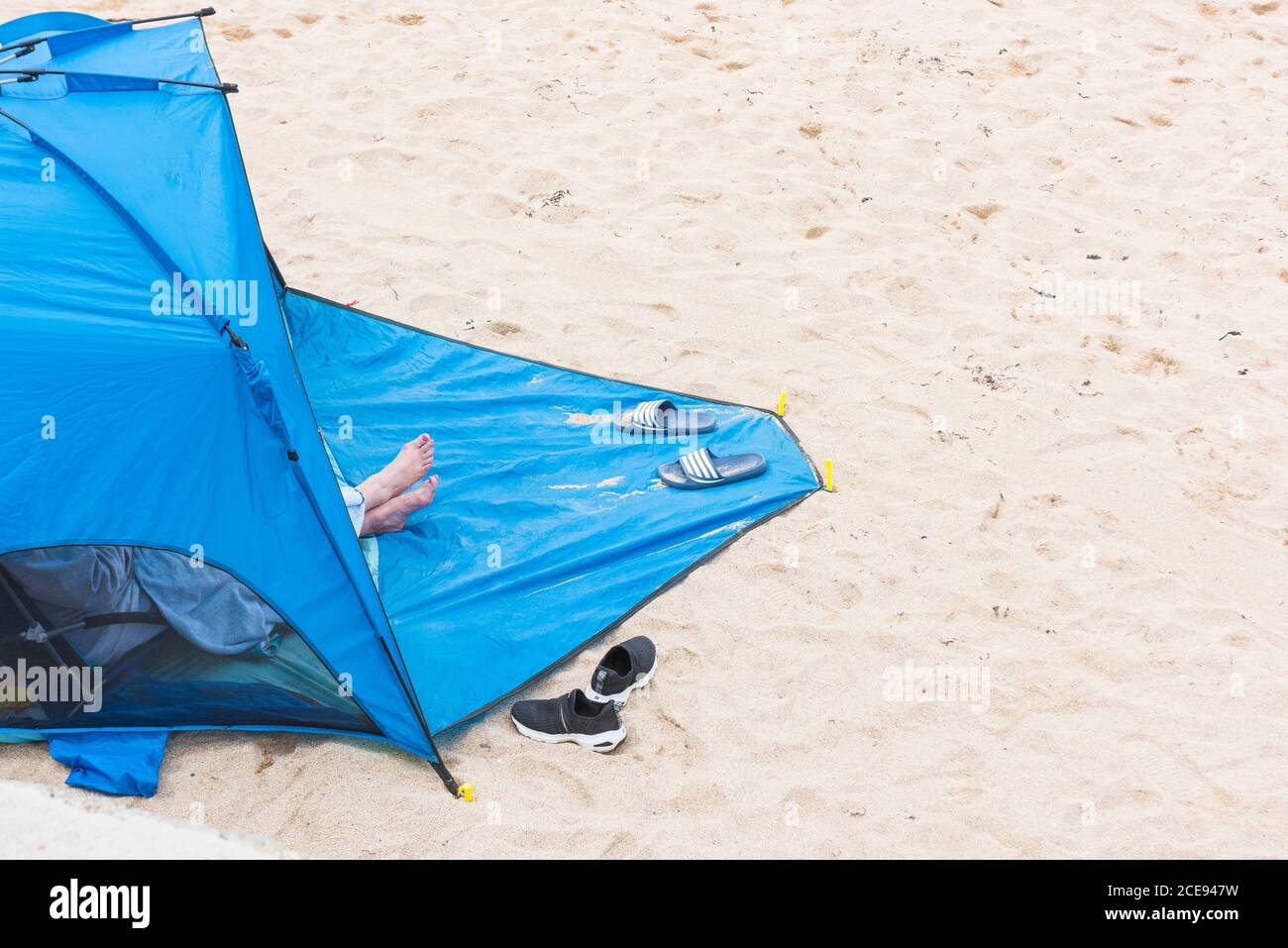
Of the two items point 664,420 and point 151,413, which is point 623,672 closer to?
point 664,420

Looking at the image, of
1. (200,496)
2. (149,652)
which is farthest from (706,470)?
(149,652)

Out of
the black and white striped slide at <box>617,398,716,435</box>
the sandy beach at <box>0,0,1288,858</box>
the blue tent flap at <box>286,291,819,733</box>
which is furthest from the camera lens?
the black and white striped slide at <box>617,398,716,435</box>

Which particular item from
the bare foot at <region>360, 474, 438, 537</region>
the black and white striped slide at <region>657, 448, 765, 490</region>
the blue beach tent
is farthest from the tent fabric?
the black and white striped slide at <region>657, 448, 765, 490</region>

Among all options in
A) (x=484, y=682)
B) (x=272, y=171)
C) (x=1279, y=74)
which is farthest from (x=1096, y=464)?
(x=272, y=171)

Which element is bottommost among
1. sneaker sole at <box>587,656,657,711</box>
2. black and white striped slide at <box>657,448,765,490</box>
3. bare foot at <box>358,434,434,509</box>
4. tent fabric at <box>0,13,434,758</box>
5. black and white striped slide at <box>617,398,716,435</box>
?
sneaker sole at <box>587,656,657,711</box>

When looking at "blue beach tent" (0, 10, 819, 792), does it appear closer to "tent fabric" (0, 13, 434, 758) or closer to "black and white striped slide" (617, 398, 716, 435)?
"tent fabric" (0, 13, 434, 758)

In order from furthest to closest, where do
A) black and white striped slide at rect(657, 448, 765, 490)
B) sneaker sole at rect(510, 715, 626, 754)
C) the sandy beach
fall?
black and white striped slide at rect(657, 448, 765, 490) → sneaker sole at rect(510, 715, 626, 754) → the sandy beach

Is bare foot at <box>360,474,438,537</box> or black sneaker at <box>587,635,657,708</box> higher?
bare foot at <box>360,474,438,537</box>

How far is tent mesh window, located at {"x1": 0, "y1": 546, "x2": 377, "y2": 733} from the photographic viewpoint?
2393 mm

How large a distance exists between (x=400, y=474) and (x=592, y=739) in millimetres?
999

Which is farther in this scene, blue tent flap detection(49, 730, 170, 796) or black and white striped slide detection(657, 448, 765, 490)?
black and white striped slide detection(657, 448, 765, 490)

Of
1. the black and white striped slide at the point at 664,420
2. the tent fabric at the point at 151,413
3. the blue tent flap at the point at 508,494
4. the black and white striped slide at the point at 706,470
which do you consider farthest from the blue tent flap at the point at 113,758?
the black and white striped slide at the point at 664,420

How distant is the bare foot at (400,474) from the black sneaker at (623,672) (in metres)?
0.81

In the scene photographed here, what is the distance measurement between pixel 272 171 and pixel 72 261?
2.62 meters
